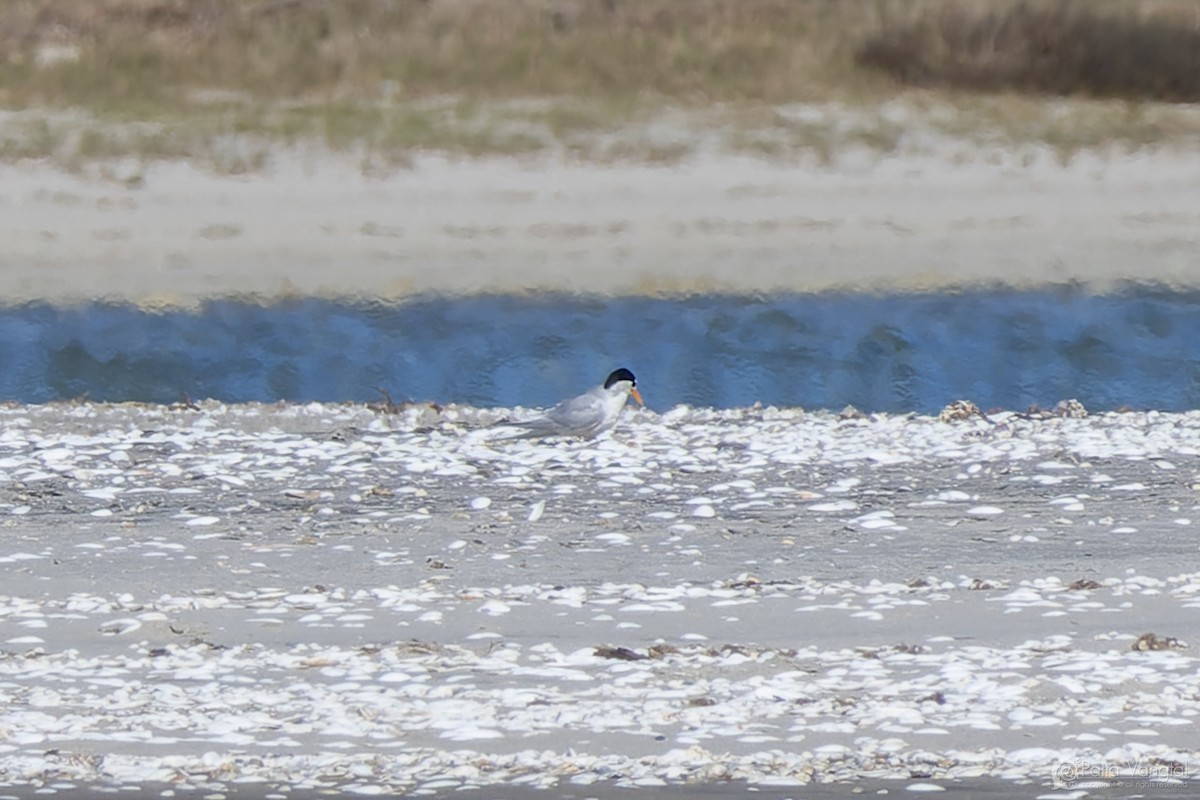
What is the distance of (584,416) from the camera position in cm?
942

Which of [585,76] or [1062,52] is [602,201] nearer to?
[585,76]

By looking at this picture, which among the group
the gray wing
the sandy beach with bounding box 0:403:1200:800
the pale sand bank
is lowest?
the sandy beach with bounding box 0:403:1200:800

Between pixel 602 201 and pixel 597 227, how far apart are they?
54 cm

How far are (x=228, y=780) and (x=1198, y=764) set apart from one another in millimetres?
2107

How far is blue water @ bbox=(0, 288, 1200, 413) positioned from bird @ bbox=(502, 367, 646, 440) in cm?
222

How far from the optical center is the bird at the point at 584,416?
941cm

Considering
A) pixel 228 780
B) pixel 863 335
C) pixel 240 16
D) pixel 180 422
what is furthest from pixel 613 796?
pixel 240 16

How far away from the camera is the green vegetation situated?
1847 centimetres

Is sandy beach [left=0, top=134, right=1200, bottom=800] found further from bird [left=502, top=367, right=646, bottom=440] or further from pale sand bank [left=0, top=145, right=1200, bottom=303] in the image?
pale sand bank [left=0, top=145, right=1200, bottom=303]

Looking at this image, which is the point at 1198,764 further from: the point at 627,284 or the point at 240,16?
the point at 240,16

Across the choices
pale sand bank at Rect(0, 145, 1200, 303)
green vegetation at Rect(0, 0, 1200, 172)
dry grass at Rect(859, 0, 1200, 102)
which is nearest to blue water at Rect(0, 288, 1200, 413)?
pale sand bank at Rect(0, 145, 1200, 303)

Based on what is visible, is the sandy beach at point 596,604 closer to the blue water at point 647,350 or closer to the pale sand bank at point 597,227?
the blue water at point 647,350

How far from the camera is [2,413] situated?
10.7 metres

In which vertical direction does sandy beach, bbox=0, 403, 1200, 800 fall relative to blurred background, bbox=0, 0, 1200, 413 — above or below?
below
